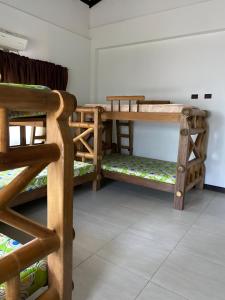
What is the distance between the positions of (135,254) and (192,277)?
0.42m

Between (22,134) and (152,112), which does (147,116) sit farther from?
(22,134)

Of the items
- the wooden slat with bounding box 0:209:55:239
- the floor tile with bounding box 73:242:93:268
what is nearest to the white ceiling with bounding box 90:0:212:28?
the floor tile with bounding box 73:242:93:268

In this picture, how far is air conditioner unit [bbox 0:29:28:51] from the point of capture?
2785 millimetres

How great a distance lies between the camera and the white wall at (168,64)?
10.3ft

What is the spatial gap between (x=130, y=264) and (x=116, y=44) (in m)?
3.41

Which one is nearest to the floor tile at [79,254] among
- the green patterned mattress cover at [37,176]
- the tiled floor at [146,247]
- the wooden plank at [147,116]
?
the tiled floor at [146,247]

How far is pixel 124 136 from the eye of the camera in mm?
4043

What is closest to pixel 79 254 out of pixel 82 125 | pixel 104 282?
pixel 104 282

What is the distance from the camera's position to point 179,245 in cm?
188

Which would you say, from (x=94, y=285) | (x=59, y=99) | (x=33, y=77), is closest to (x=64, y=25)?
(x=33, y=77)

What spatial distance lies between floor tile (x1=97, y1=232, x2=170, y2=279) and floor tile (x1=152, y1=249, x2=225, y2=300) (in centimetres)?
Result: 7

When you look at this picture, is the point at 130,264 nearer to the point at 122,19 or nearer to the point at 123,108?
the point at 123,108

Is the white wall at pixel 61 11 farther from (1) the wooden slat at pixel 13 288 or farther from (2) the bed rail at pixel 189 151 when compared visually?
(1) the wooden slat at pixel 13 288

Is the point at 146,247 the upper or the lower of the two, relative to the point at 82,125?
lower
